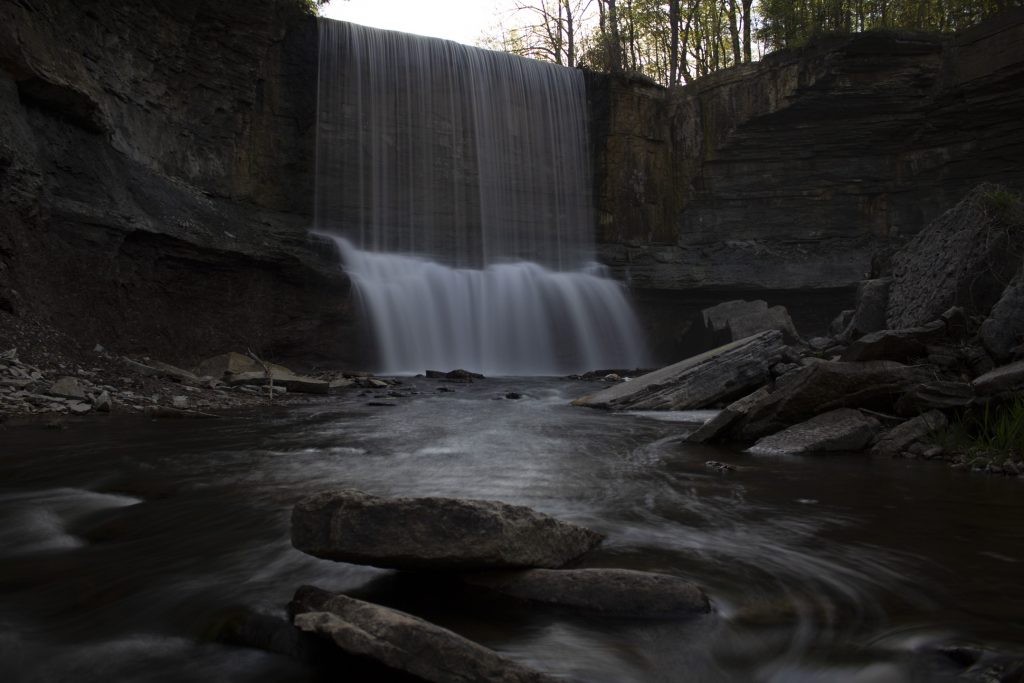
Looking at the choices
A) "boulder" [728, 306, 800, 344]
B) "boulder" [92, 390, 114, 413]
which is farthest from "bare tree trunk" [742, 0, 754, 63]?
"boulder" [92, 390, 114, 413]

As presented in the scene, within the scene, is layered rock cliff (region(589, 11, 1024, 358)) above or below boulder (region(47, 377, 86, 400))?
above

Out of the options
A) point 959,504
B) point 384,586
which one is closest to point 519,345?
point 959,504

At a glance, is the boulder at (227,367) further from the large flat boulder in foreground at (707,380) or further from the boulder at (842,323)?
the boulder at (842,323)

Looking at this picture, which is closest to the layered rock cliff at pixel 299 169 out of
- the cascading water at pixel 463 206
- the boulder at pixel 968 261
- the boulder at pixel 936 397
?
the cascading water at pixel 463 206

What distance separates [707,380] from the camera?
31.2 feet

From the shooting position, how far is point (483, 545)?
96.9 inches

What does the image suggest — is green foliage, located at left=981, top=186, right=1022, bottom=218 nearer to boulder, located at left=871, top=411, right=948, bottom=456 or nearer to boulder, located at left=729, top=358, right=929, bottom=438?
boulder, located at left=729, top=358, right=929, bottom=438

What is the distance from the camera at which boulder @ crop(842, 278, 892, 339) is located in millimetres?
9758

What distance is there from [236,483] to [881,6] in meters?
29.9

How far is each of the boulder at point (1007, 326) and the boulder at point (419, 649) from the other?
20.9 ft

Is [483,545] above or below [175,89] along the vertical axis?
below

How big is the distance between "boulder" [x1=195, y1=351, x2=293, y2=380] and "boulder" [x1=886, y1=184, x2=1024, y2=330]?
11.1m

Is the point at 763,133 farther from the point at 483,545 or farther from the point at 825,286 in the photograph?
the point at 483,545

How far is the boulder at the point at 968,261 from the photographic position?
7.50m
